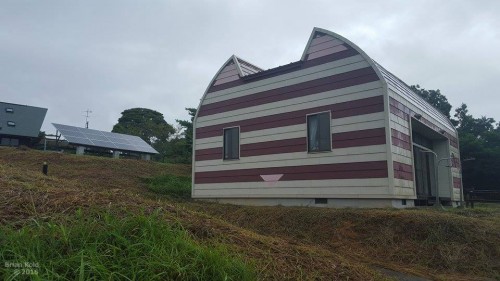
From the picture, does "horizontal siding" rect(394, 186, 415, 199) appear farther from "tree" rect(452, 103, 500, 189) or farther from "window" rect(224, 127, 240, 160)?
"tree" rect(452, 103, 500, 189)

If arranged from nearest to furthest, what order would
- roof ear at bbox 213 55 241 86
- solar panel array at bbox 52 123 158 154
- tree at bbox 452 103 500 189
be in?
roof ear at bbox 213 55 241 86, tree at bbox 452 103 500 189, solar panel array at bbox 52 123 158 154

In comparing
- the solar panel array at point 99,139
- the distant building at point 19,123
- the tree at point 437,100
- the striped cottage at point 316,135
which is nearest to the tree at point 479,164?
the tree at point 437,100

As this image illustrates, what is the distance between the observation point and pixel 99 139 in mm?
25906

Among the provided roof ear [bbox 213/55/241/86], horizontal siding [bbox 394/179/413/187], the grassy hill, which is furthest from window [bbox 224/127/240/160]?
horizontal siding [bbox 394/179/413/187]

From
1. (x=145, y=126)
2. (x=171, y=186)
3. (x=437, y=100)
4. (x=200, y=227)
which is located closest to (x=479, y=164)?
(x=437, y=100)

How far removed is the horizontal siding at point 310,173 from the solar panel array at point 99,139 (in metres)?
15.8

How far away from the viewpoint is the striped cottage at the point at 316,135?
823 cm

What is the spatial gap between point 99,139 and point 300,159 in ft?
67.7

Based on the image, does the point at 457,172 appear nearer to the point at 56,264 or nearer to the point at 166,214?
the point at 166,214

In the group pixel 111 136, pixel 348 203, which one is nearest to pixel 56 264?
pixel 348 203

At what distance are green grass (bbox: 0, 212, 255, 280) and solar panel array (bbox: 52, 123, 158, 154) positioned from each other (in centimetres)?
2285

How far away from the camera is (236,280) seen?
2529 mm

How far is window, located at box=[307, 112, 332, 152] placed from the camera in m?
Answer: 9.05

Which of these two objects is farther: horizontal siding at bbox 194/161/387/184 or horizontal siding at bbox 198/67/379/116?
horizontal siding at bbox 198/67/379/116
